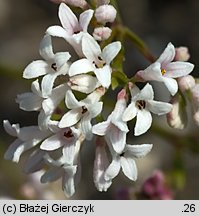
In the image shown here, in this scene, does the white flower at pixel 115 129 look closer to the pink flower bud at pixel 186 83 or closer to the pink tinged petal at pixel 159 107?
the pink tinged petal at pixel 159 107

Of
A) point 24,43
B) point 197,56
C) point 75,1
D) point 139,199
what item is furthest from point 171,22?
point 75,1

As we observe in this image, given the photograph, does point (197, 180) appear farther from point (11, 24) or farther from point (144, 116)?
point (144, 116)

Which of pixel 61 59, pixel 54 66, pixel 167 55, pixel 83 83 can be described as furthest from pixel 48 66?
pixel 167 55

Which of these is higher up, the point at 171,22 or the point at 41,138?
the point at 41,138

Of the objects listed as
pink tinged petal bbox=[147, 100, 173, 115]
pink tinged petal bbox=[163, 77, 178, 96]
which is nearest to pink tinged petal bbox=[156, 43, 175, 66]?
pink tinged petal bbox=[163, 77, 178, 96]

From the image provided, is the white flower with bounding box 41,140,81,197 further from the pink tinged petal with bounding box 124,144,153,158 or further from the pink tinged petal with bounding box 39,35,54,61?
the pink tinged petal with bounding box 39,35,54,61

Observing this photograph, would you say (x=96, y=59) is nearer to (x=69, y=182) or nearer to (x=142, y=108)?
(x=142, y=108)
